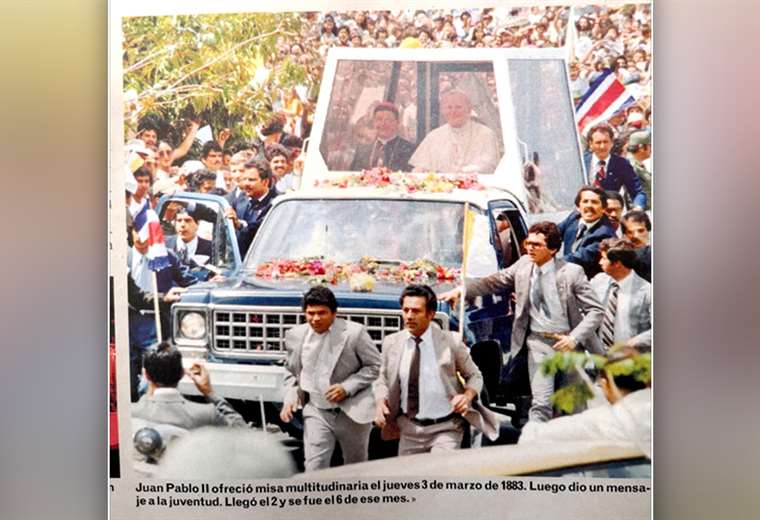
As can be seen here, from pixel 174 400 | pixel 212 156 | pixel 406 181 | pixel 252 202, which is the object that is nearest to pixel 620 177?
pixel 406 181

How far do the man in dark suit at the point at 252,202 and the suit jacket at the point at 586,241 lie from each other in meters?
1.19

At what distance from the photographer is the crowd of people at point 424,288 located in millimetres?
2457

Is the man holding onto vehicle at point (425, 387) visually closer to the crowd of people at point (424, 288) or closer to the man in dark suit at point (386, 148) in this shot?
the crowd of people at point (424, 288)

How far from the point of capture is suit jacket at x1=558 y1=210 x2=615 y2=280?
247 cm

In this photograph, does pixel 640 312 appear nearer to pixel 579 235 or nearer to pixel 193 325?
pixel 579 235

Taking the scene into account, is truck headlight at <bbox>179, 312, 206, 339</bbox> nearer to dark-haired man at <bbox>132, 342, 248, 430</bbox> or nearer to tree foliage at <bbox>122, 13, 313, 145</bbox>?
dark-haired man at <bbox>132, 342, 248, 430</bbox>

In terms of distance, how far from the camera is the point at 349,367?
2.46 m

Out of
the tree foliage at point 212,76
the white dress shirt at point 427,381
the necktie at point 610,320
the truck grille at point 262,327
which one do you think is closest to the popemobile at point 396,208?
the truck grille at point 262,327

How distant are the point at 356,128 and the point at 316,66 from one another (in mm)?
298

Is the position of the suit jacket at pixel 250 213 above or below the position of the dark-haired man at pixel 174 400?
above

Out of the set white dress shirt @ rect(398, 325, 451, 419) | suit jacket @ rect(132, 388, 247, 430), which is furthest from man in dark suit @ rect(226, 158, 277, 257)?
white dress shirt @ rect(398, 325, 451, 419)
